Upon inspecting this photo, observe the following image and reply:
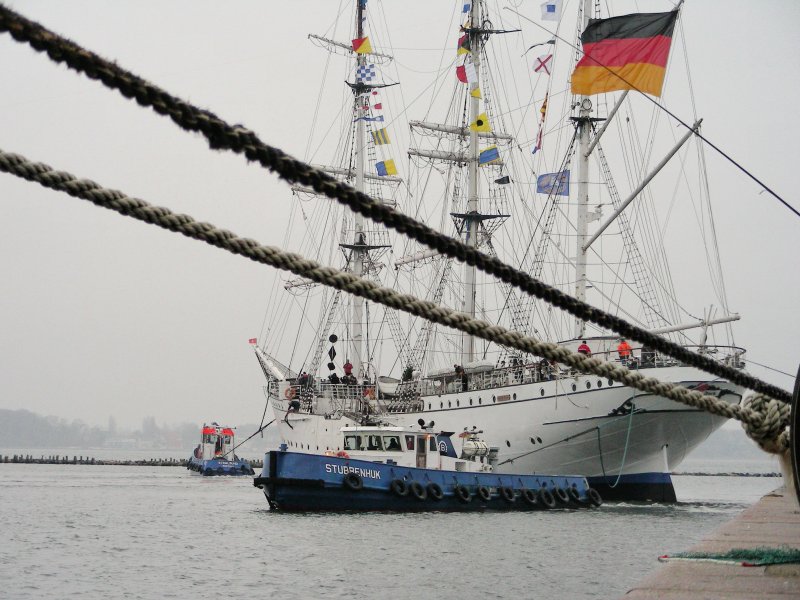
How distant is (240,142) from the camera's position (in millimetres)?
3141

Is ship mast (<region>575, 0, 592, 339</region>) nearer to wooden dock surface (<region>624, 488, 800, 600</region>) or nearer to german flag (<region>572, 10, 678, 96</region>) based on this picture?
german flag (<region>572, 10, 678, 96</region>)

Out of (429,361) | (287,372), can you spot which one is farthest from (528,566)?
(287,372)

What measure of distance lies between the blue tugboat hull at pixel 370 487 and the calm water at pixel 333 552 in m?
0.52

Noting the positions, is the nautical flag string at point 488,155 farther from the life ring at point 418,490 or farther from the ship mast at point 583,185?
the life ring at point 418,490

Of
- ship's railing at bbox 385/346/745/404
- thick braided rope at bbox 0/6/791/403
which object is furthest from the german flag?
thick braided rope at bbox 0/6/791/403

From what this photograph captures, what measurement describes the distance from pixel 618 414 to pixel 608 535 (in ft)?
34.6

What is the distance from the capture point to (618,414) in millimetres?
34906

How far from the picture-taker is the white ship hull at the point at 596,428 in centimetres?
3459

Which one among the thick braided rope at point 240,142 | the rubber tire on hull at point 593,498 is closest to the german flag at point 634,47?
the rubber tire on hull at point 593,498

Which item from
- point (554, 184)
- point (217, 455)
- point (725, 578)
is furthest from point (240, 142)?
point (217, 455)

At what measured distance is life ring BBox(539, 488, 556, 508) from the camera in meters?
31.8

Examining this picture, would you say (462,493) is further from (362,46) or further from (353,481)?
(362,46)

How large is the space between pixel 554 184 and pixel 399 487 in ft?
58.7

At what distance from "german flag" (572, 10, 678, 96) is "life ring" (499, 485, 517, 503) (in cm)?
1287
